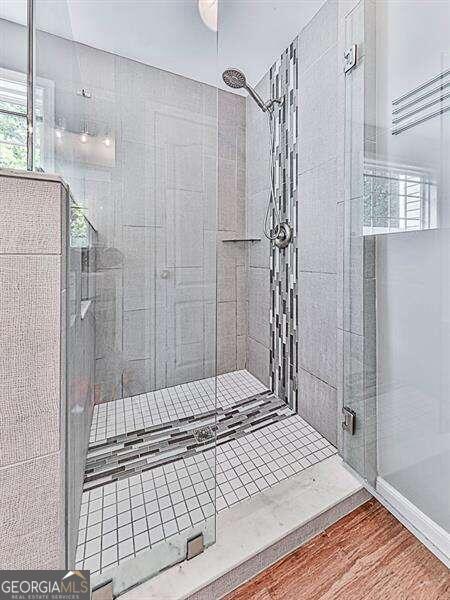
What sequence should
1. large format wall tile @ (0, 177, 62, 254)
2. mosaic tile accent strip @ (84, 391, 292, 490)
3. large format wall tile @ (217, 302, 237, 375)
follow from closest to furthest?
1. large format wall tile @ (0, 177, 62, 254)
2. mosaic tile accent strip @ (84, 391, 292, 490)
3. large format wall tile @ (217, 302, 237, 375)

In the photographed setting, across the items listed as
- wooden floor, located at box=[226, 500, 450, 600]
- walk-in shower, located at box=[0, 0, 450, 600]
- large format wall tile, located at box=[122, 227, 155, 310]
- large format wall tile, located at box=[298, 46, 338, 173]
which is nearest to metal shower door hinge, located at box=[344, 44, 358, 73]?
walk-in shower, located at box=[0, 0, 450, 600]

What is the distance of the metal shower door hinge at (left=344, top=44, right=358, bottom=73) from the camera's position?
1315 mm

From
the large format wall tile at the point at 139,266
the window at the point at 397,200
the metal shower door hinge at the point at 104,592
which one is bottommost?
the metal shower door hinge at the point at 104,592

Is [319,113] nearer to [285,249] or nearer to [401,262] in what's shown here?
[285,249]

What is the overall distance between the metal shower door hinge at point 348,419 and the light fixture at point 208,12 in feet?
6.33

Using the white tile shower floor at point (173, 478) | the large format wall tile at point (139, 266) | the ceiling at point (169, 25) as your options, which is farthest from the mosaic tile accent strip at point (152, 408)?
the ceiling at point (169, 25)

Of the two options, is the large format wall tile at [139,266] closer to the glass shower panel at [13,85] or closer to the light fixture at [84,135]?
the light fixture at [84,135]

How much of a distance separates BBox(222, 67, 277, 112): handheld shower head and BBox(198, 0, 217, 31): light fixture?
1.01 ft

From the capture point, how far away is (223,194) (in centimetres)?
229

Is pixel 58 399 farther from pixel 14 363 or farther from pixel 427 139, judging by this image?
pixel 427 139

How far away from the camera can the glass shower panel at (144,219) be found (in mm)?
1389

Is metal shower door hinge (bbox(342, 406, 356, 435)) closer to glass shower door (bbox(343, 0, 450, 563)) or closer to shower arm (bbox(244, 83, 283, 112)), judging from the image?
glass shower door (bbox(343, 0, 450, 563))

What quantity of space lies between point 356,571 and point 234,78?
242cm

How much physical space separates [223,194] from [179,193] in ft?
2.55
